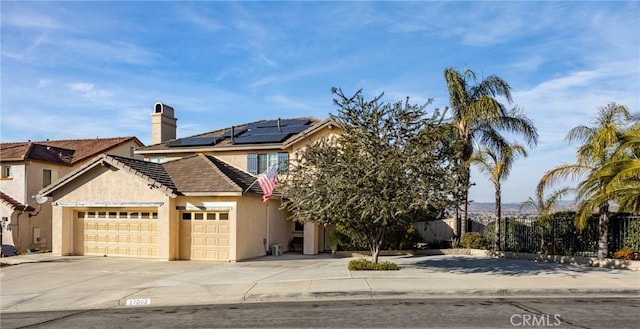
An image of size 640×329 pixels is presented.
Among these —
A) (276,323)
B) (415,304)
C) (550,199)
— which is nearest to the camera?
(276,323)

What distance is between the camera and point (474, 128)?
22422 millimetres

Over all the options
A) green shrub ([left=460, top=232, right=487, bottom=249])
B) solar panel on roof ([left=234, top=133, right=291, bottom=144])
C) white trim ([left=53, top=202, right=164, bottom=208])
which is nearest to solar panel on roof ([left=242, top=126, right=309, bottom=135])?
solar panel on roof ([left=234, top=133, right=291, bottom=144])

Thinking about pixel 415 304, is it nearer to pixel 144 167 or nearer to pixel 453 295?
pixel 453 295

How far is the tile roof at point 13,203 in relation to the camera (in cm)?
2574

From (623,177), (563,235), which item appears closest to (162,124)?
(563,235)

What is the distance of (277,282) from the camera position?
14156 mm

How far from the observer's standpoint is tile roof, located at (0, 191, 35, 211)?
25741mm

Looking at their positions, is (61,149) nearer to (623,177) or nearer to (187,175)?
(187,175)

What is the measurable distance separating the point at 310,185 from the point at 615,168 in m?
9.59

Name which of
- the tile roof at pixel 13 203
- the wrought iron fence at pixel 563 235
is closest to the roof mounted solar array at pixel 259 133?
the tile roof at pixel 13 203

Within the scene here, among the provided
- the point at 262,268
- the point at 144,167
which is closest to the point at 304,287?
the point at 262,268

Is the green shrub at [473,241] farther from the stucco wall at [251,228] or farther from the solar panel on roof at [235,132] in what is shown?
the solar panel on roof at [235,132]

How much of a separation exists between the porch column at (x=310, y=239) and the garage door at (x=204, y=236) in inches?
170

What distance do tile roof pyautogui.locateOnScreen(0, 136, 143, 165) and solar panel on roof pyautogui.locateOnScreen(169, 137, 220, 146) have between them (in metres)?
7.62
